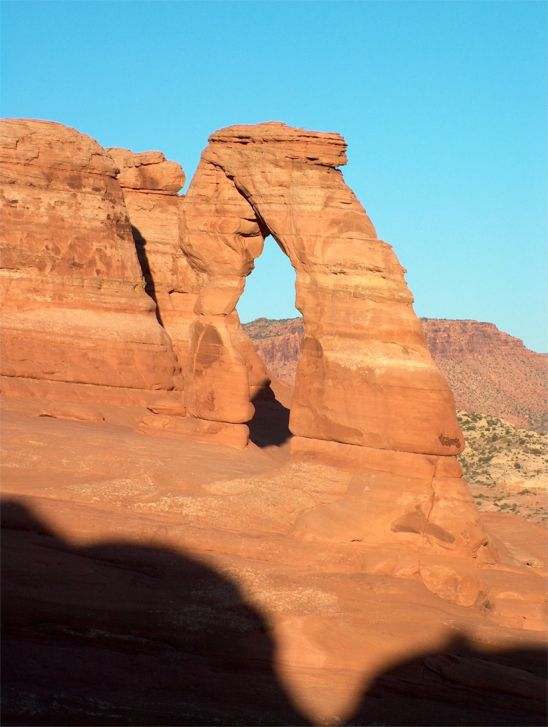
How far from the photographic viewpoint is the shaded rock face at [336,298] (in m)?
17.7

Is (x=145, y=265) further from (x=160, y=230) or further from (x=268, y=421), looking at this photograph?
(x=268, y=421)

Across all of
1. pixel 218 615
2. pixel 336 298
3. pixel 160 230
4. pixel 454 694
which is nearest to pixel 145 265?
pixel 160 230

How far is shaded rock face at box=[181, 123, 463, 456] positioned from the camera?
1773 cm

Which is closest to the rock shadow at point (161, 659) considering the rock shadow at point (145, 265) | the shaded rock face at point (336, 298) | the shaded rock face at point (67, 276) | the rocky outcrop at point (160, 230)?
the shaded rock face at point (336, 298)

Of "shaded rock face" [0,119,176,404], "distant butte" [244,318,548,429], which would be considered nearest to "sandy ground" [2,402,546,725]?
"shaded rock face" [0,119,176,404]

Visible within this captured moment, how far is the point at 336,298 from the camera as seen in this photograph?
61.2 ft

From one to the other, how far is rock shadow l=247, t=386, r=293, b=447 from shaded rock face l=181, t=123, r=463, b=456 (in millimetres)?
8330

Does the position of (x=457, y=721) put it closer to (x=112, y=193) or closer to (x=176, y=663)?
(x=176, y=663)

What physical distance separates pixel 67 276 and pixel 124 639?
16.5 m

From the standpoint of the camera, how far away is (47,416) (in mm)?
22906

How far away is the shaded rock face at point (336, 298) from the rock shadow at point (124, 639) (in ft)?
15.0

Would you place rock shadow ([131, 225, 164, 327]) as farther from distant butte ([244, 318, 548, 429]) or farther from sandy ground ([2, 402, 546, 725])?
distant butte ([244, 318, 548, 429])

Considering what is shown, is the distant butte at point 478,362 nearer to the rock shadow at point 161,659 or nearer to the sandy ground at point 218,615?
the sandy ground at point 218,615

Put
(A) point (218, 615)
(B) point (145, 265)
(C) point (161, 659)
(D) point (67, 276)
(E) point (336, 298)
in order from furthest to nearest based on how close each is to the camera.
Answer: (B) point (145, 265)
(D) point (67, 276)
(E) point (336, 298)
(A) point (218, 615)
(C) point (161, 659)
